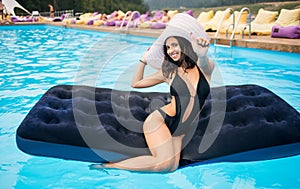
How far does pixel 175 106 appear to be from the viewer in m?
2.20

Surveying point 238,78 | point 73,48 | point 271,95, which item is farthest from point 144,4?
point 271,95

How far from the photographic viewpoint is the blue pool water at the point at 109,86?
7.17 feet

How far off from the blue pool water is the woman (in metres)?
0.11

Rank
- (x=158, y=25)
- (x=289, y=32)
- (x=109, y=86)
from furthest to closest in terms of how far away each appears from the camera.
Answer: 1. (x=158, y=25)
2. (x=289, y=32)
3. (x=109, y=86)

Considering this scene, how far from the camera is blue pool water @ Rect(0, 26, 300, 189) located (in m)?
2.19

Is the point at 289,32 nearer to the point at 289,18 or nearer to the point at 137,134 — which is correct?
the point at 289,18

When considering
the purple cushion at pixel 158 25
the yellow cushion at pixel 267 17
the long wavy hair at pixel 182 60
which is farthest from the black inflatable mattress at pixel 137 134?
the purple cushion at pixel 158 25

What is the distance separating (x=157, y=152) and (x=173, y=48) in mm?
637

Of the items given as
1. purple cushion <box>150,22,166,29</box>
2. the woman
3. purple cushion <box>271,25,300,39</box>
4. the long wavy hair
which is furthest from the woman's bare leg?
purple cushion <box>150,22,166,29</box>

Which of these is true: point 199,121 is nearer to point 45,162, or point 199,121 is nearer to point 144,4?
point 45,162

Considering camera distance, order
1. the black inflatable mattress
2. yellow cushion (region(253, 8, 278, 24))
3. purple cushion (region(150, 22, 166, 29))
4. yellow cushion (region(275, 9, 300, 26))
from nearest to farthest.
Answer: the black inflatable mattress
yellow cushion (region(275, 9, 300, 26))
yellow cushion (region(253, 8, 278, 24))
purple cushion (region(150, 22, 166, 29))

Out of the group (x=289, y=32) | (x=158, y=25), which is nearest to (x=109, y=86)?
(x=289, y=32)

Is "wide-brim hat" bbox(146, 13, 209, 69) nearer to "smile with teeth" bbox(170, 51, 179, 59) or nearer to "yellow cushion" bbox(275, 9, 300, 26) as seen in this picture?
"smile with teeth" bbox(170, 51, 179, 59)

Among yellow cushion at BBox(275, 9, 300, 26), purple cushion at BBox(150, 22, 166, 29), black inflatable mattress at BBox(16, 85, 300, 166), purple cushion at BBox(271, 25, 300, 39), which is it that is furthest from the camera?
purple cushion at BBox(150, 22, 166, 29)
